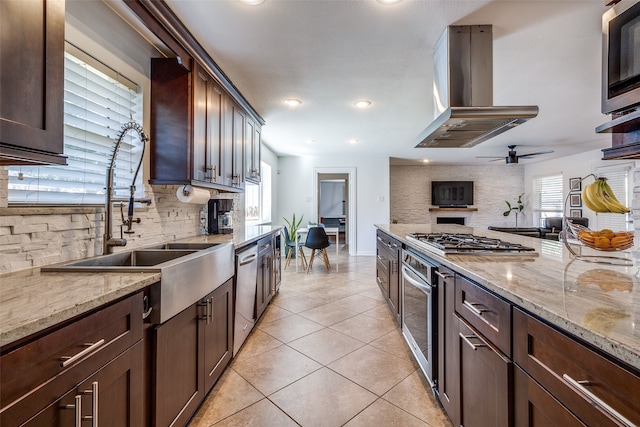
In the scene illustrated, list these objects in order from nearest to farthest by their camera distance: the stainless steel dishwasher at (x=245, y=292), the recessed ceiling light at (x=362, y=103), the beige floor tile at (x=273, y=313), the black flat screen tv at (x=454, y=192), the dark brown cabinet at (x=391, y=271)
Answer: the stainless steel dishwasher at (x=245, y=292)
the dark brown cabinet at (x=391, y=271)
the beige floor tile at (x=273, y=313)
the recessed ceiling light at (x=362, y=103)
the black flat screen tv at (x=454, y=192)

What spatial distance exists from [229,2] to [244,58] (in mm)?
651

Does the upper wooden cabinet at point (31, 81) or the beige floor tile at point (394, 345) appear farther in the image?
the beige floor tile at point (394, 345)

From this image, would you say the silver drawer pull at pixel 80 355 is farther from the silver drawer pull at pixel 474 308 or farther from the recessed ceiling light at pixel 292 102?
the recessed ceiling light at pixel 292 102

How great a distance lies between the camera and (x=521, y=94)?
2.98 m

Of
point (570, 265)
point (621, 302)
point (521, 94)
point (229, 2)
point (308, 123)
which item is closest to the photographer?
point (621, 302)

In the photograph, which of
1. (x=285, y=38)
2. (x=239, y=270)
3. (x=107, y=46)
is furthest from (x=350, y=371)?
(x=107, y=46)

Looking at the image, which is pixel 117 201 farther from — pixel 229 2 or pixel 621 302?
pixel 621 302

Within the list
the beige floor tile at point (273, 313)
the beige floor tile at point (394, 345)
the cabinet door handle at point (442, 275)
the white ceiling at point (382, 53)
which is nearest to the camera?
the cabinet door handle at point (442, 275)

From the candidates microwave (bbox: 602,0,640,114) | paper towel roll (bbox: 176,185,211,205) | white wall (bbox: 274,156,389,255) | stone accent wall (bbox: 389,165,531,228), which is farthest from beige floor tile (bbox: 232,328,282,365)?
stone accent wall (bbox: 389,165,531,228)

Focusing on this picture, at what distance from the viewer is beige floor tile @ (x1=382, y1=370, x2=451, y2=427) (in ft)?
5.18

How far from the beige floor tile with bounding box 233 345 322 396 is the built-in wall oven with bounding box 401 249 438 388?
69 cm

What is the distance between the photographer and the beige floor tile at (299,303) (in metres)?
3.26

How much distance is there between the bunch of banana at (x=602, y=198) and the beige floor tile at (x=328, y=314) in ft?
6.96

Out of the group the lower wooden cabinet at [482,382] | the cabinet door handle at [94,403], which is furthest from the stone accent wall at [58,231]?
the lower wooden cabinet at [482,382]
